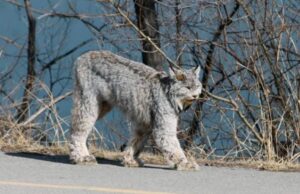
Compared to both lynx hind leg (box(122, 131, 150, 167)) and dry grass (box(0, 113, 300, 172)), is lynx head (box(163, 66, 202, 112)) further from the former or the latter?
dry grass (box(0, 113, 300, 172))

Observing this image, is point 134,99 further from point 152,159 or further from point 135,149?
point 152,159

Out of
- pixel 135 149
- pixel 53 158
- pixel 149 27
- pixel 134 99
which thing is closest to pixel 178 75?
pixel 134 99

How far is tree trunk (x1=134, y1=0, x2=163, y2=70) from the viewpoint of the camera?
14996 mm

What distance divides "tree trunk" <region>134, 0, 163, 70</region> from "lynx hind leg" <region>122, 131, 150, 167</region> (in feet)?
12.7

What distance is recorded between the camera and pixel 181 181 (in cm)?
942

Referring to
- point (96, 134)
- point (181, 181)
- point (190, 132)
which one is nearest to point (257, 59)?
point (190, 132)

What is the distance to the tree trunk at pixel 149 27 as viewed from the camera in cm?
1500

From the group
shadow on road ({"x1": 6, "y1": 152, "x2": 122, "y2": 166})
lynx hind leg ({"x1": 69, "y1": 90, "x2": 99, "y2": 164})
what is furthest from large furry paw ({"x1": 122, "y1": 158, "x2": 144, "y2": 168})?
lynx hind leg ({"x1": 69, "y1": 90, "x2": 99, "y2": 164})

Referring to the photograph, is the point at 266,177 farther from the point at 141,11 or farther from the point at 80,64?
the point at 141,11

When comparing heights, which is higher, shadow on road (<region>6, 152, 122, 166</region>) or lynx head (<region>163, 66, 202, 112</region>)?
lynx head (<region>163, 66, 202, 112</region>)

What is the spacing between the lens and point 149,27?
14984mm

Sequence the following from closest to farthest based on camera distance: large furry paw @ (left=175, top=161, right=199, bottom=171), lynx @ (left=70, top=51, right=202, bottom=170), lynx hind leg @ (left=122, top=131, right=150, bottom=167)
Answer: large furry paw @ (left=175, top=161, right=199, bottom=171) → lynx @ (left=70, top=51, right=202, bottom=170) → lynx hind leg @ (left=122, top=131, right=150, bottom=167)

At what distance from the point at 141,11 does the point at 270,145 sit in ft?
11.3

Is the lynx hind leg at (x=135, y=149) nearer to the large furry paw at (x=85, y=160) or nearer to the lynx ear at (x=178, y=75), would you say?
the large furry paw at (x=85, y=160)
